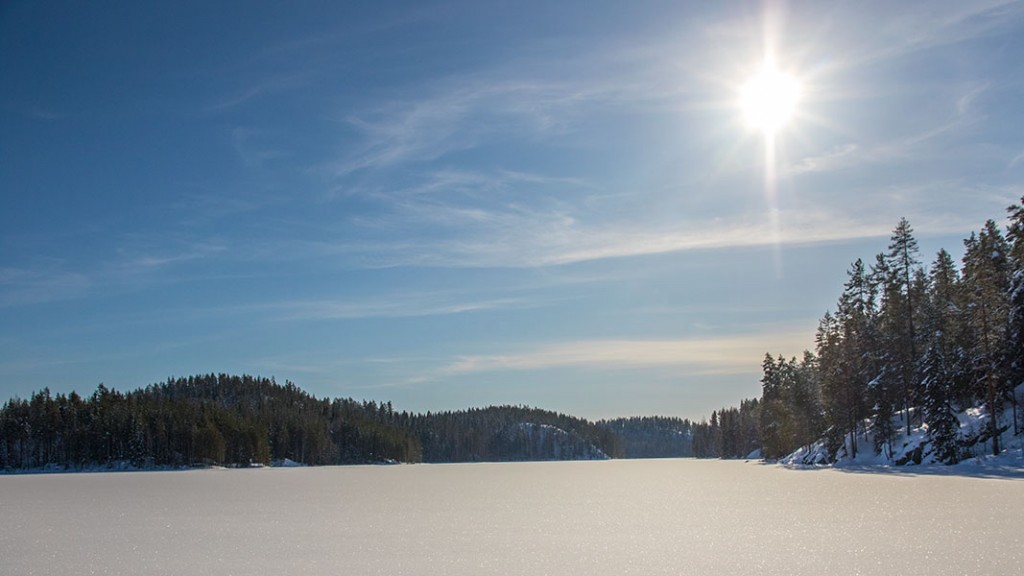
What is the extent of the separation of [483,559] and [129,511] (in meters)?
25.2

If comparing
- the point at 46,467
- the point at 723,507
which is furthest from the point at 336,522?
the point at 46,467

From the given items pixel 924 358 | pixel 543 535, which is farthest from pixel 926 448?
pixel 543 535

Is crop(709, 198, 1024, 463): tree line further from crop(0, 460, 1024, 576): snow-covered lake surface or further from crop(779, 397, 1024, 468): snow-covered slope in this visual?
crop(0, 460, 1024, 576): snow-covered lake surface

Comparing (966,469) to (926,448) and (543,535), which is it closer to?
(926,448)

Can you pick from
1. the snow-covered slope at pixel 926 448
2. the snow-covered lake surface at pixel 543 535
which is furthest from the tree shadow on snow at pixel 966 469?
the snow-covered lake surface at pixel 543 535

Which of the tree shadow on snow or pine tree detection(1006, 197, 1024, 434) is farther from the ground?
pine tree detection(1006, 197, 1024, 434)

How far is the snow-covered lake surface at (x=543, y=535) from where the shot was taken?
62.0 ft

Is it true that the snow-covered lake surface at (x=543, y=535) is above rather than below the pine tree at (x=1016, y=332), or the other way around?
below

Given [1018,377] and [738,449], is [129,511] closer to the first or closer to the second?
[1018,377]

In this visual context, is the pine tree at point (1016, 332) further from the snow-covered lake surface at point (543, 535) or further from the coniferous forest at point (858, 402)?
the snow-covered lake surface at point (543, 535)

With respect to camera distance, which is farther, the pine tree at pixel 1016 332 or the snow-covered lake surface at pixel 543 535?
the pine tree at pixel 1016 332

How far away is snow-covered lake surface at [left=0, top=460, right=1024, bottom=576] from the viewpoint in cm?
1891

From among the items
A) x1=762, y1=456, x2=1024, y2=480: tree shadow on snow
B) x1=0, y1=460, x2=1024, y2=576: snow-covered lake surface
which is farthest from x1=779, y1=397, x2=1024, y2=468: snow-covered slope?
x1=0, y1=460, x2=1024, y2=576: snow-covered lake surface

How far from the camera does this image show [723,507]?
1393 inches
